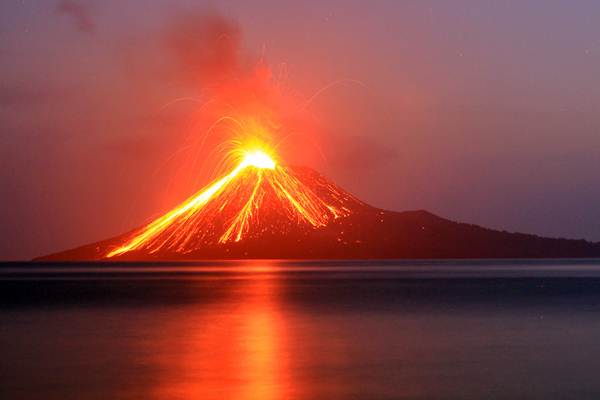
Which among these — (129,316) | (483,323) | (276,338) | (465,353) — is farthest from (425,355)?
(129,316)

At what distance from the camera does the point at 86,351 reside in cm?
1891

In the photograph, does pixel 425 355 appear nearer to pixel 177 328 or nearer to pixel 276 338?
pixel 276 338

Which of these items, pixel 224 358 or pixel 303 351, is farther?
pixel 303 351

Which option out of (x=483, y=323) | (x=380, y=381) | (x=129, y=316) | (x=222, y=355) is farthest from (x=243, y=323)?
(x=380, y=381)

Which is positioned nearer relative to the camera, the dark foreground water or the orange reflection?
the orange reflection

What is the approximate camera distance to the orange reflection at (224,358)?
13.6 meters

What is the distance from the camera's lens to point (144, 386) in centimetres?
1412

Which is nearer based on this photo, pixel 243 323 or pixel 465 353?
pixel 465 353

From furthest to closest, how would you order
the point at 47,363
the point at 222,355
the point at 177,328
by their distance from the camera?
1. the point at 177,328
2. the point at 222,355
3. the point at 47,363

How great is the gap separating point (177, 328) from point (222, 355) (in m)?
6.78

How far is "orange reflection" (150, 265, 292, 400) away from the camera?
13648 millimetres

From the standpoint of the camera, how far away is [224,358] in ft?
57.0

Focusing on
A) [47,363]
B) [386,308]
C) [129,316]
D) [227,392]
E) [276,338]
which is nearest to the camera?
[227,392]

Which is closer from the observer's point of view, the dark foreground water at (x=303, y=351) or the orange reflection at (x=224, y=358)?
the orange reflection at (x=224, y=358)
